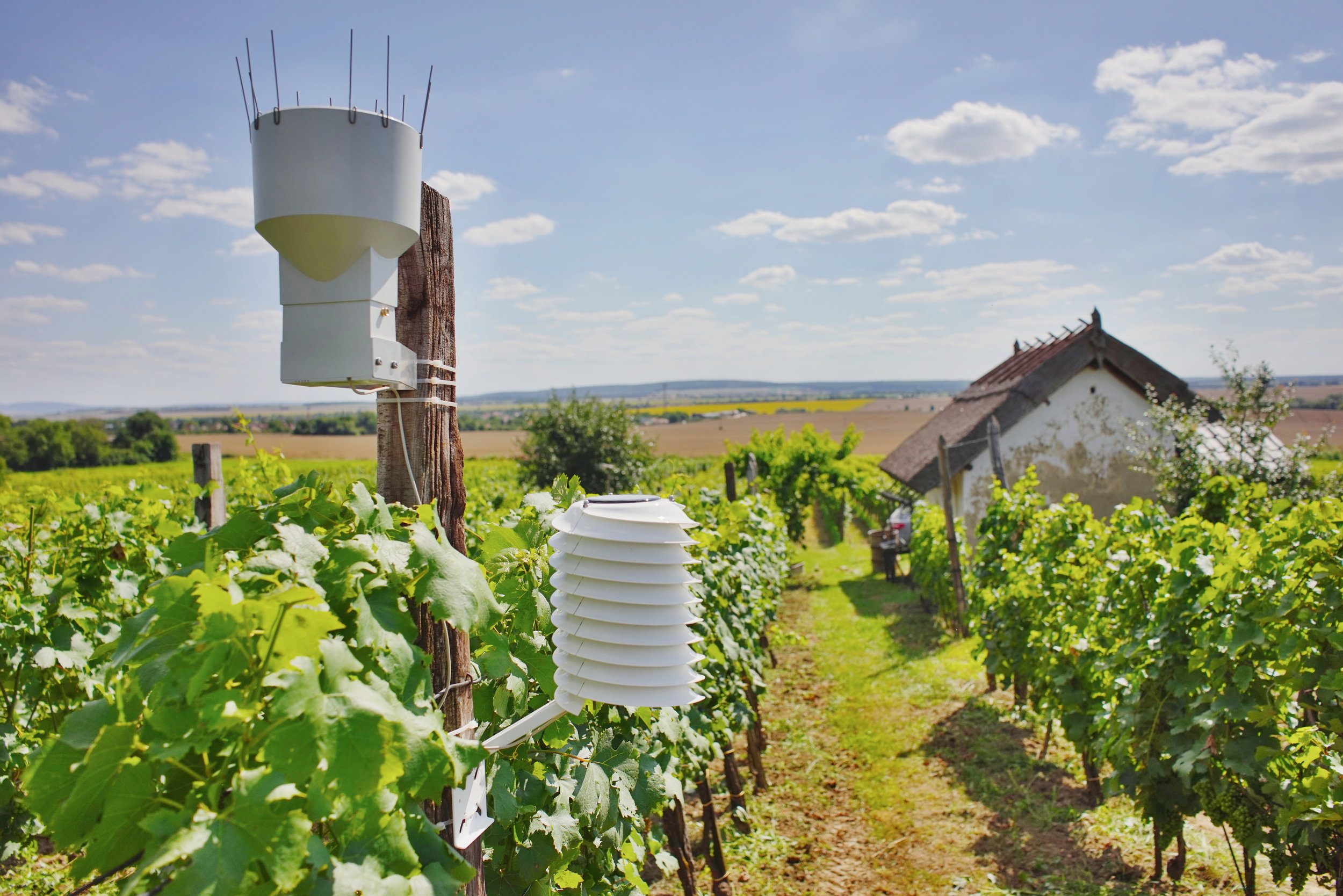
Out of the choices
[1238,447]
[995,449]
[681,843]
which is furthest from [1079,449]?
[681,843]

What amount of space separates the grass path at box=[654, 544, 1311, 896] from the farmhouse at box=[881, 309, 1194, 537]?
4.21m

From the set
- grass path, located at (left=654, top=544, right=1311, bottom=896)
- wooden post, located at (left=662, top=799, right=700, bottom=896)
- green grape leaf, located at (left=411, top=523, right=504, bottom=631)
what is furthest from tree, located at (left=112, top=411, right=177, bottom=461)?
green grape leaf, located at (left=411, top=523, right=504, bottom=631)

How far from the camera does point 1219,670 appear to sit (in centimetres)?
317

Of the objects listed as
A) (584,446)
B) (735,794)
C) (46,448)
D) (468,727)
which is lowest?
(735,794)

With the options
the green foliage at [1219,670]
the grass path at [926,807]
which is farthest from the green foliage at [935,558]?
the green foliage at [1219,670]

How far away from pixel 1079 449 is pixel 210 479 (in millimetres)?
11739

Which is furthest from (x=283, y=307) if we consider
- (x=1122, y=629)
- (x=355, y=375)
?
(x=1122, y=629)

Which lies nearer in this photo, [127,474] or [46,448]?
[127,474]

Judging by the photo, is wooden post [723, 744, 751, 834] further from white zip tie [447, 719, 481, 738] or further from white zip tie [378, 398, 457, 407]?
white zip tie [378, 398, 457, 407]

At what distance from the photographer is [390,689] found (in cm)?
115

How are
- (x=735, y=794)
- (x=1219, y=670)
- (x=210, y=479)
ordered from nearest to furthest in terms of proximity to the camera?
(x=1219, y=670)
(x=210, y=479)
(x=735, y=794)

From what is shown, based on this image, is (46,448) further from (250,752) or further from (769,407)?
(769,407)

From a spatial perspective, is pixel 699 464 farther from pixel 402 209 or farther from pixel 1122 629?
pixel 402 209

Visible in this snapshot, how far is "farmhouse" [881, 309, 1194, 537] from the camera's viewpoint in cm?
1133
